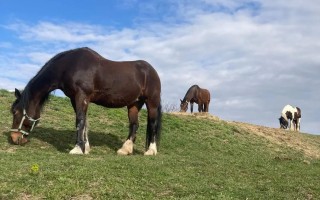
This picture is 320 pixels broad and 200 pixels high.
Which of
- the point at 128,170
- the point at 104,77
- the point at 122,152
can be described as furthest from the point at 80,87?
the point at 128,170

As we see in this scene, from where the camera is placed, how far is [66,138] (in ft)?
45.6

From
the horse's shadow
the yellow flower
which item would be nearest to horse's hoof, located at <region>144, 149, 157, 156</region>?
the horse's shadow

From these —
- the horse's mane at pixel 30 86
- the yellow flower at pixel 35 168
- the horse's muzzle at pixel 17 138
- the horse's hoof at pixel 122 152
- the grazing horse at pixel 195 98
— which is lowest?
the yellow flower at pixel 35 168

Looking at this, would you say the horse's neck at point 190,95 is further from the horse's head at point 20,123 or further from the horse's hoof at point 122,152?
the horse's head at point 20,123

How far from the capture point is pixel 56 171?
836cm

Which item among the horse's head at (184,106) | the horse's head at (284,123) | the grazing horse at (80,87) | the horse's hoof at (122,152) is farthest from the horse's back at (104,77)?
the horse's head at (284,123)

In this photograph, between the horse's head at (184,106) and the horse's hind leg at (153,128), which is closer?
the horse's hind leg at (153,128)

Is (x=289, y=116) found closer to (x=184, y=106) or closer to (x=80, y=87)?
(x=184, y=106)

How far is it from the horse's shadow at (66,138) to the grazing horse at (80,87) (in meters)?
1.17

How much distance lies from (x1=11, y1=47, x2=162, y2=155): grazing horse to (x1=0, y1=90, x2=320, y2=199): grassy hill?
0.66 m

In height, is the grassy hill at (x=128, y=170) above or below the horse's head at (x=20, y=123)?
below

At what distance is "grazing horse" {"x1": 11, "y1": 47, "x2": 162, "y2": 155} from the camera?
11.3m

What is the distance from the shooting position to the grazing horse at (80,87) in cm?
1130

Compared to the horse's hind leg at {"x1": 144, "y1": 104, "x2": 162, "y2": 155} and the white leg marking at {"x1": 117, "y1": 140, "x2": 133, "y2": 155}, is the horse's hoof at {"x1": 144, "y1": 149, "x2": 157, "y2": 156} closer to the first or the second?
the horse's hind leg at {"x1": 144, "y1": 104, "x2": 162, "y2": 155}
